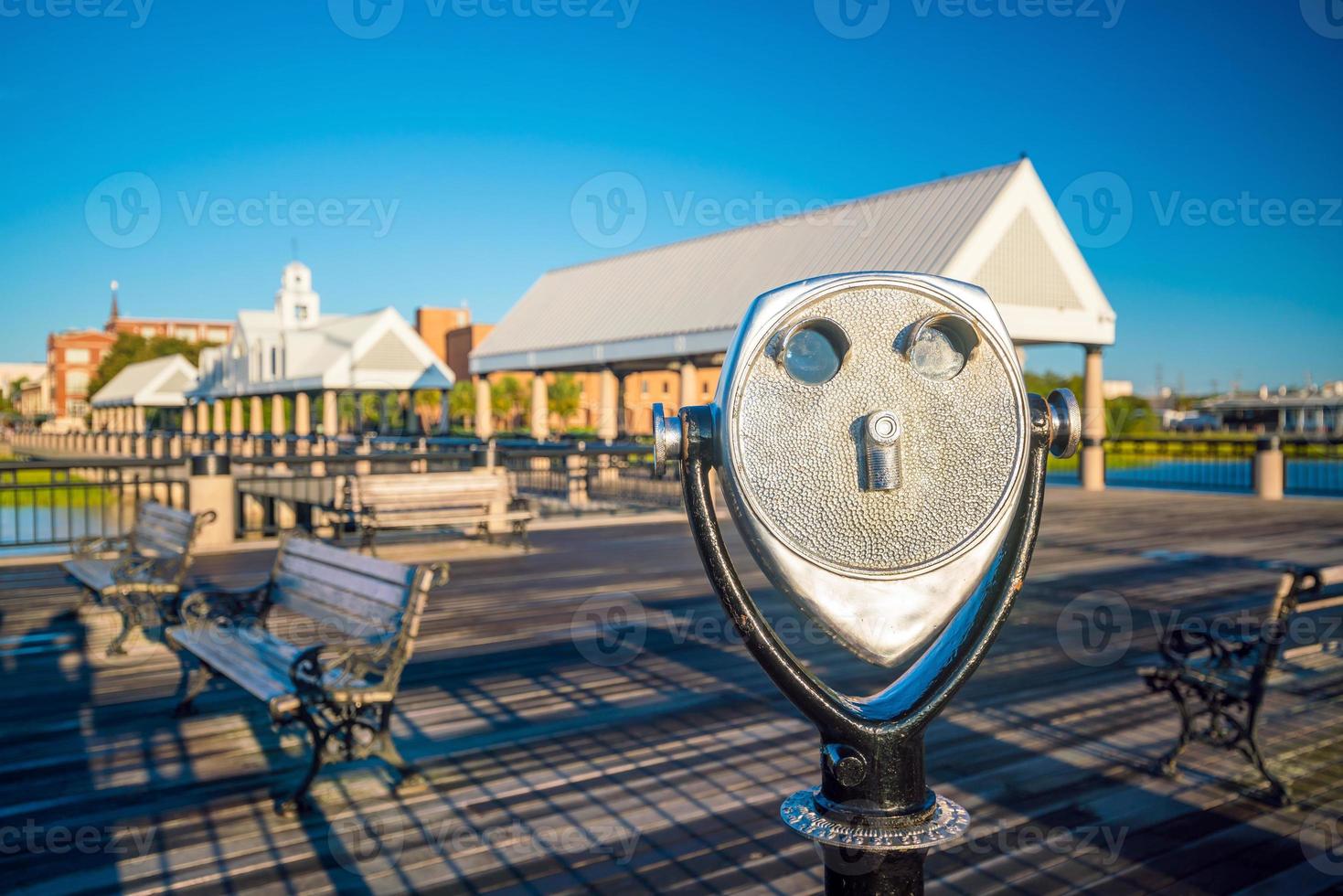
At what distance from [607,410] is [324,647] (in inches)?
981

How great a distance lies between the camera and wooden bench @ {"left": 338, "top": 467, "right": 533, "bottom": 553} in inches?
445

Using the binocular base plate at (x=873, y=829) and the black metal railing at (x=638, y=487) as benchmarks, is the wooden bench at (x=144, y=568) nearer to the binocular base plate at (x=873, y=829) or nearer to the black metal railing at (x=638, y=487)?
the binocular base plate at (x=873, y=829)

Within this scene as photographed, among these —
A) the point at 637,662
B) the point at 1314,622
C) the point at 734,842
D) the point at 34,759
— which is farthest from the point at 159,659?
the point at 1314,622

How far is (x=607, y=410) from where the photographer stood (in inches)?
1146

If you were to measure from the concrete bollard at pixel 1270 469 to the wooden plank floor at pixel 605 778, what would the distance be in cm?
1511

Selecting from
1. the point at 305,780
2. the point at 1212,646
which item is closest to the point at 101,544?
the point at 305,780

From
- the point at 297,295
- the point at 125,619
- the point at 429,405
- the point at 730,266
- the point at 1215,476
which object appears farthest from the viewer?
the point at 429,405

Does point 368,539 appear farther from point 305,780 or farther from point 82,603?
point 305,780

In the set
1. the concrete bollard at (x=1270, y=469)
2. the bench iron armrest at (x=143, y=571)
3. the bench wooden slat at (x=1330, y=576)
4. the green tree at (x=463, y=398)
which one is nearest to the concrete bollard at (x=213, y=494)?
the bench iron armrest at (x=143, y=571)

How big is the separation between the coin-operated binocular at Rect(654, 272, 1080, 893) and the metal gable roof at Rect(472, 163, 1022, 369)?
17517 millimetres

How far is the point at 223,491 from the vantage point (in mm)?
11781

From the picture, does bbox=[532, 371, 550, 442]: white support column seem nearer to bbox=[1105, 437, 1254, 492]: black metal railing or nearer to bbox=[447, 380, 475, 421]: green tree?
bbox=[1105, 437, 1254, 492]: black metal railing

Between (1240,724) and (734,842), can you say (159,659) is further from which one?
(1240,724)

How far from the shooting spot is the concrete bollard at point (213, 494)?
454 inches
